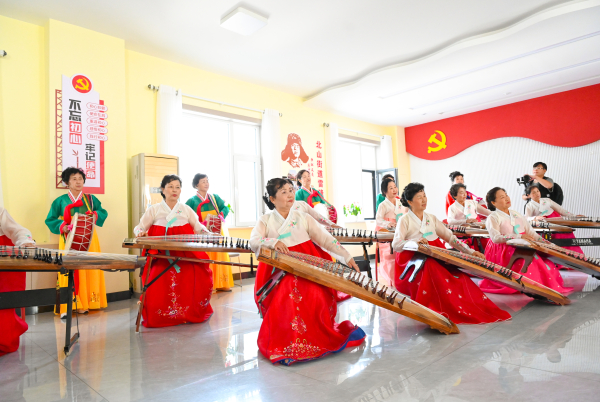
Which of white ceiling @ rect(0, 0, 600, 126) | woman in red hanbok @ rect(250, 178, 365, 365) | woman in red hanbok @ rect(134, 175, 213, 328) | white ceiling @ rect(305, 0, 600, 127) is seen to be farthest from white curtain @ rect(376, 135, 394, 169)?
woman in red hanbok @ rect(250, 178, 365, 365)

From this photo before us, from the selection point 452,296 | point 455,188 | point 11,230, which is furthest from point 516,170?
point 11,230

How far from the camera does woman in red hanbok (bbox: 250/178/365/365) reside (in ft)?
7.55

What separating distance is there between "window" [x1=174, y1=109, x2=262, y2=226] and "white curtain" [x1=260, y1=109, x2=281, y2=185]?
139 mm

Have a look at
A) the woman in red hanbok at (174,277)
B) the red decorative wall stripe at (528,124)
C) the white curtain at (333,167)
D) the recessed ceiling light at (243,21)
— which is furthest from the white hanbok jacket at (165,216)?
the red decorative wall stripe at (528,124)

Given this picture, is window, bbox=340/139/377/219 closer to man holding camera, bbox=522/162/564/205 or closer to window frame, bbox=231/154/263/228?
window frame, bbox=231/154/263/228

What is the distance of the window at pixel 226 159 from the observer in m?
5.98

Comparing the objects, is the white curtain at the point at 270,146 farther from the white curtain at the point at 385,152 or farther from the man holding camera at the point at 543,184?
the man holding camera at the point at 543,184

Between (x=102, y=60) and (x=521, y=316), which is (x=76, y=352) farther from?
(x=102, y=60)

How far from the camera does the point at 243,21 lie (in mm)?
4504

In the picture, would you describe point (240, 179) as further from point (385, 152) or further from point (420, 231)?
point (385, 152)

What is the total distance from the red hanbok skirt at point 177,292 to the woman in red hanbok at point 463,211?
3.58 metres

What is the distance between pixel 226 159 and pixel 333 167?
2346 mm

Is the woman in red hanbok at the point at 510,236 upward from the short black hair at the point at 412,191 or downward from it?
downward

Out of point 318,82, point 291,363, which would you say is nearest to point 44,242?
point 291,363
